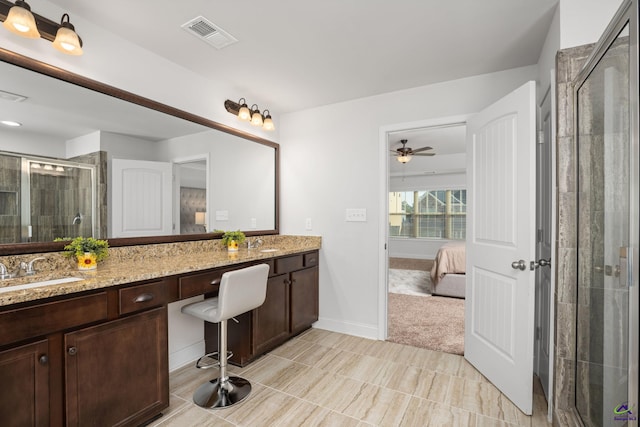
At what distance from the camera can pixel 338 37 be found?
7.14ft

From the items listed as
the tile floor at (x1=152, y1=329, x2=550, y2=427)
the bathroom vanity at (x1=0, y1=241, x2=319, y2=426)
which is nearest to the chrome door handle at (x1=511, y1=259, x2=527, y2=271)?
the tile floor at (x1=152, y1=329, x2=550, y2=427)

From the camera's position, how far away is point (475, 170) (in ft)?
Result: 8.28

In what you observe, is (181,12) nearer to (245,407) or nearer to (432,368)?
(245,407)

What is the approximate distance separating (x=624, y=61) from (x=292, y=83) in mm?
2296

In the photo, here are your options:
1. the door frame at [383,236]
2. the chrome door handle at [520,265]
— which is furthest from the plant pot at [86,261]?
the chrome door handle at [520,265]

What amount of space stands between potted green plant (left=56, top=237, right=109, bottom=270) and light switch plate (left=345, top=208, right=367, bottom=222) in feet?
7.03

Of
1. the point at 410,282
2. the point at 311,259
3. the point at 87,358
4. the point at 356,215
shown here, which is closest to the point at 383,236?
the point at 356,215

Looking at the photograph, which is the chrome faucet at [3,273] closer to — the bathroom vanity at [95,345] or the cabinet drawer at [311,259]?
the bathroom vanity at [95,345]

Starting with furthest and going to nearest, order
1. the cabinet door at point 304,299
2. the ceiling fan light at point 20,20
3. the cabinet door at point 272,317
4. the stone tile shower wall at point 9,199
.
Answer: the cabinet door at point 304,299, the cabinet door at point 272,317, the stone tile shower wall at point 9,199, the ceiling fan light at point 20,20

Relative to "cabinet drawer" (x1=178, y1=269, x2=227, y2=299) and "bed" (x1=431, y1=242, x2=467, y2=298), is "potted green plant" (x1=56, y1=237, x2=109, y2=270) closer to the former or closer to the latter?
"cabinet drawer" (x1=178, y1=269, x2=227, y2=299)

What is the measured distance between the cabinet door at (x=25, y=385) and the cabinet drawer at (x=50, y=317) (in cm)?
6

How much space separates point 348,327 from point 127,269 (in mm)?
2190

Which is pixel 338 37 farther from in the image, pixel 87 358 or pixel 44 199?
pixel 87 358

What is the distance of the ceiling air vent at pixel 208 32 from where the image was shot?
6.56 ft
